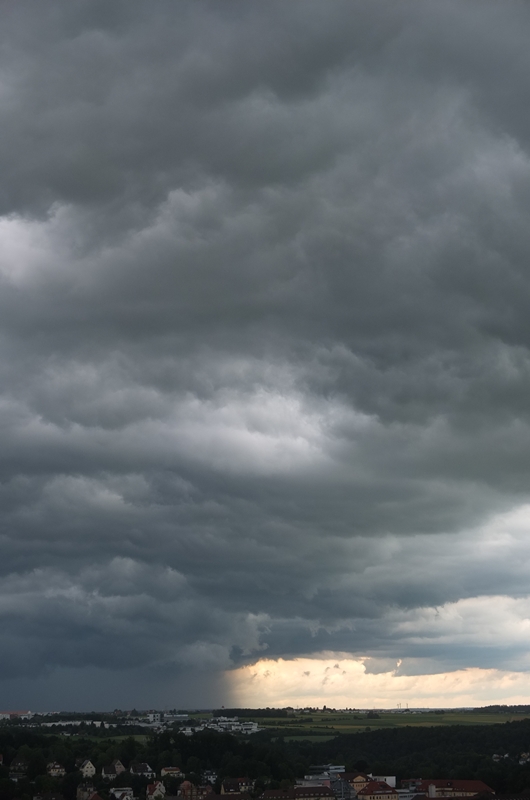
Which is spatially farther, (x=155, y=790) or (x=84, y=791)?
(x=155, y=790)

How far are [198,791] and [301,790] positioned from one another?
21.0 meters

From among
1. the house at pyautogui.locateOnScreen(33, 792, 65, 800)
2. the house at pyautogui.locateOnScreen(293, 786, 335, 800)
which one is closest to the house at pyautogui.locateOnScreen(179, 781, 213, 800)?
the house at pyautogui.locateOnScreen(293, 786, 335, 800)

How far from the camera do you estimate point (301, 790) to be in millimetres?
193875

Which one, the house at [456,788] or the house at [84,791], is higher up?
the house at [84,791]

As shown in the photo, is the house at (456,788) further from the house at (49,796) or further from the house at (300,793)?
the house at (49,796)

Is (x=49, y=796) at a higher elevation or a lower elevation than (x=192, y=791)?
higher

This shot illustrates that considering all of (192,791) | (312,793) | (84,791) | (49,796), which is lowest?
(312,793)

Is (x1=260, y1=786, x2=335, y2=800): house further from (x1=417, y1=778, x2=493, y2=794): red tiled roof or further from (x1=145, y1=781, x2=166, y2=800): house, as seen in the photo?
(x1=417, y1=778, x2=493, y2=794): red tiled roof

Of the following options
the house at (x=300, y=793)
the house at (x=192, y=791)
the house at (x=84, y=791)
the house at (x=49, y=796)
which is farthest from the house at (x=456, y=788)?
the house at (x=49, y=796)

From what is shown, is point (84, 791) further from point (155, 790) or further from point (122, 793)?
point (155, 790)

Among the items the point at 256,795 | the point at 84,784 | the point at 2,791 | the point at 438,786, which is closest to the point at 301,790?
the point at 256,795

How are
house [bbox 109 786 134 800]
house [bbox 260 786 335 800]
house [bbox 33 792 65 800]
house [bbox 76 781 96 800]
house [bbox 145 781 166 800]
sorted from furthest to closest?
house [bbox 145 781 166 800]
house [bbox 260 786 335 800]
house [bbox 76 781 96 800]
house [bbox 109 786 134 800]
house [bbox 33 792 65 800]

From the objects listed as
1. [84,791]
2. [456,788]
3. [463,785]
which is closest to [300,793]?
[456,788]

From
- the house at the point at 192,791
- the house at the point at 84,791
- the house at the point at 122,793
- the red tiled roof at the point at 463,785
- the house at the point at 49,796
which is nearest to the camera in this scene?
the house at the point at 49,796
